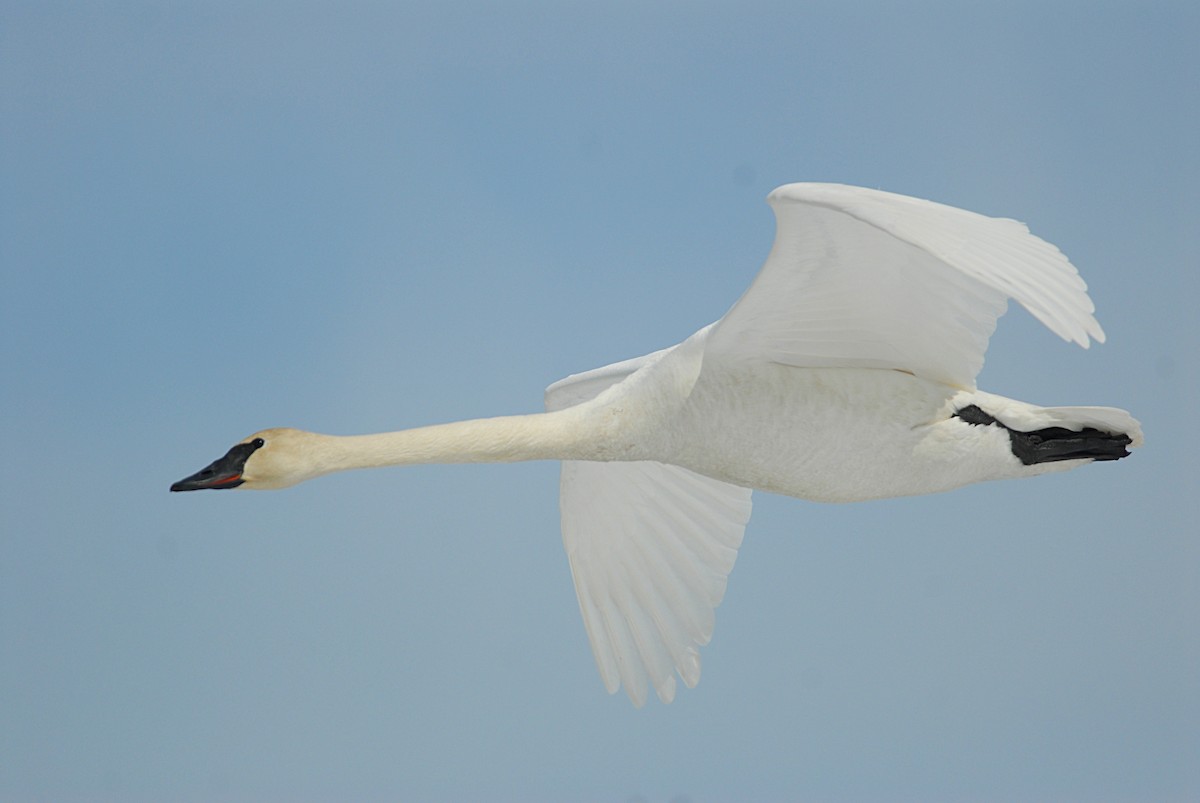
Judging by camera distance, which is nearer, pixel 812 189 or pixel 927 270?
pixel 812 189

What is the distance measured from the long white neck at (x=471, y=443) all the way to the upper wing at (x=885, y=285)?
28.3 inches

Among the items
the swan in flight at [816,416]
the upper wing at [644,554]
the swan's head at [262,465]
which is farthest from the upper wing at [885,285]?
the swan's head at [262,465]

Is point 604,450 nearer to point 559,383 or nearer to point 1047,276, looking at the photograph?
point 559,383

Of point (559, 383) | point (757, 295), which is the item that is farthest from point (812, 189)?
point (559, 383)

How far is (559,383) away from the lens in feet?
24.4

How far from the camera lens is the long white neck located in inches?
235

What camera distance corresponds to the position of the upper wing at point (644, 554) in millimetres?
7215

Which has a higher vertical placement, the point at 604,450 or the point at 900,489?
the point at 604,450

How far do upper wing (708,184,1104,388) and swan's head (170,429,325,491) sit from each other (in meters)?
1.70

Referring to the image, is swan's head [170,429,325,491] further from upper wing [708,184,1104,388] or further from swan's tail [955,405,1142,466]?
swan's tail [955,405,1142,466]

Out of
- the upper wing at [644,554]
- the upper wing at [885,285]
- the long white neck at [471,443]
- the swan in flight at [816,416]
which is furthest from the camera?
the upper wing at [644,554]

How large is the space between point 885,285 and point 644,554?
7.23ft

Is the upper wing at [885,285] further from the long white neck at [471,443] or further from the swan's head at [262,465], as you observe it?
the swan's head at [262,465]

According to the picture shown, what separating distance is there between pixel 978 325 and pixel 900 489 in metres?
0.75
